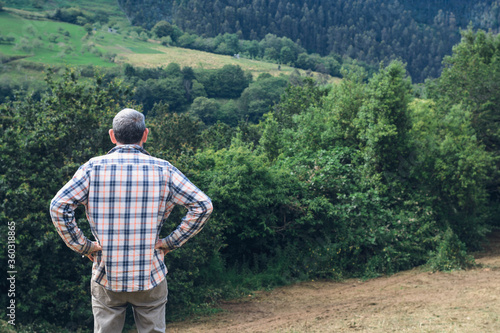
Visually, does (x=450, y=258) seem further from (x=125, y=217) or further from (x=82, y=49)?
(x=82, y=49)

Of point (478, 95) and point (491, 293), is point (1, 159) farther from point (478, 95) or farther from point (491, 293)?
point (478, 95)

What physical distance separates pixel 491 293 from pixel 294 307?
3.98 metres

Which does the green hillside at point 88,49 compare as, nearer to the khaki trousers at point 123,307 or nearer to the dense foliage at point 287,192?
the dense foliage at point 287,192

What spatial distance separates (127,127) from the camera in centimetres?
300

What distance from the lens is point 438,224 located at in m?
16.5

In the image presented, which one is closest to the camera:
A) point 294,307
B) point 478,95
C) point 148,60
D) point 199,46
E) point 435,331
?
point 435,331

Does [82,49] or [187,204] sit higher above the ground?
[82,49]

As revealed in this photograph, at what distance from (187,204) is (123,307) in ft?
2.47

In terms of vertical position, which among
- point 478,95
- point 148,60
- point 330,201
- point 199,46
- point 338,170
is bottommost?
point 330,201

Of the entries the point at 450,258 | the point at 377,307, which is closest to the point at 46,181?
the point at 377,307

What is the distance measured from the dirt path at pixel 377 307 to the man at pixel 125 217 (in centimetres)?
525

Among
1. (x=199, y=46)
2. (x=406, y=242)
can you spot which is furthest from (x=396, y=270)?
(x=199, y=46)

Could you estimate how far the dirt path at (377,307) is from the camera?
760 centimetres

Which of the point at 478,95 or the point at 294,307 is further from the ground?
the point at 478,95
